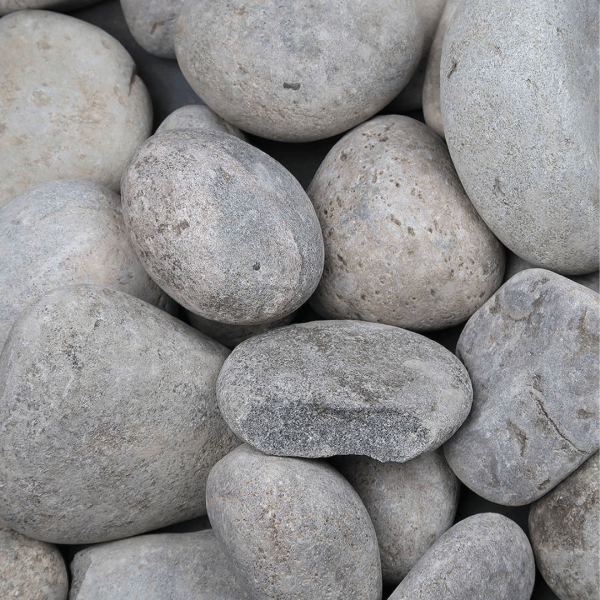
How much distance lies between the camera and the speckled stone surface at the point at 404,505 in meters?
1.99

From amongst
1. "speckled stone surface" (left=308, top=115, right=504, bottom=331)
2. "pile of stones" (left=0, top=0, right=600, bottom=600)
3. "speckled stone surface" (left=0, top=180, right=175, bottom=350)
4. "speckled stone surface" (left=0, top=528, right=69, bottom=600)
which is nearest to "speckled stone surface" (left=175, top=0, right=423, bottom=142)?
"pile of stones" (left=0, top=0, right=600, bottom=600)

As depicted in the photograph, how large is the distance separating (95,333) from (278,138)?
0.87 meters

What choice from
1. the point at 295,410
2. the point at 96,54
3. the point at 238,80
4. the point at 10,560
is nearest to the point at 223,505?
the point at 295,410

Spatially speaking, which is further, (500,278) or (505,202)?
(500,278)

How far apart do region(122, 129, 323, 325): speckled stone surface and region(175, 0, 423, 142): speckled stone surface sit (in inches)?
10.6

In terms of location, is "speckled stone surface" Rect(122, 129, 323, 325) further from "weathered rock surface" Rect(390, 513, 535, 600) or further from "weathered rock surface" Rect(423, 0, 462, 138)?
"weathered rock surface" Rect(390, 513, 535, 600)

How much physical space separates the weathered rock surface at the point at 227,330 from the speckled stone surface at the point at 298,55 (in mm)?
602

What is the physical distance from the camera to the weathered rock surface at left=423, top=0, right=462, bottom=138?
2176mm

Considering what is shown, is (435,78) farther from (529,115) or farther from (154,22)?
(154,22)

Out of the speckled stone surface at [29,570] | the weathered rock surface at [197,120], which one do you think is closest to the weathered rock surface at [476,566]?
the speckled stone surface at [29,570]

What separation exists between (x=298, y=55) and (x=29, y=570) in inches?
63.8

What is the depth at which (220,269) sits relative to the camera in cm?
180

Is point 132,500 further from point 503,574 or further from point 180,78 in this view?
point 180,78

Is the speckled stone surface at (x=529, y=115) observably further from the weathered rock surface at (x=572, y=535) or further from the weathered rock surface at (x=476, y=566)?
the weathered rock surface at (x=476, y=566)
